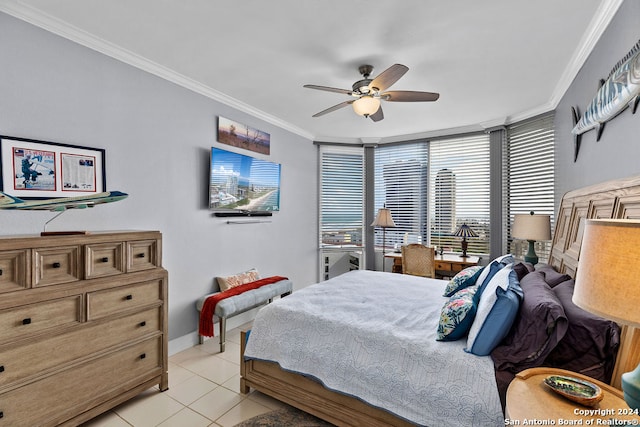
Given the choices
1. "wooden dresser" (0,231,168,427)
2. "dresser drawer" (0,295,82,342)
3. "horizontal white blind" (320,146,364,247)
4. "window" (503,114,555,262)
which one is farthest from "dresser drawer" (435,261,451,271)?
"dresser drawer" (0,295,82,342)

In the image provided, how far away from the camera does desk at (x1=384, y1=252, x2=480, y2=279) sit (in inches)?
164

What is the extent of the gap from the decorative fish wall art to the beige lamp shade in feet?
3.83

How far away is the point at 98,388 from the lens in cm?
194

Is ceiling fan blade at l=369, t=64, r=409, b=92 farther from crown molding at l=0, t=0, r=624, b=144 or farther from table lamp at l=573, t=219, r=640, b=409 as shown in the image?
table lamp at l=573, t=219, r=640, b=409

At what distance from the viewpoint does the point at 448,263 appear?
4.27 metres

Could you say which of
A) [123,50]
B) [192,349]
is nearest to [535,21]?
[123,50]

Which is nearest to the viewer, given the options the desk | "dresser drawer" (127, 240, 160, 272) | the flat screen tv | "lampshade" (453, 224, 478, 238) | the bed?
the bed

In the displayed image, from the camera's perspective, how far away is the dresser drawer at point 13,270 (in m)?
1.60

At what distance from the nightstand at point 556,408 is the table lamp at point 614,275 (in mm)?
246

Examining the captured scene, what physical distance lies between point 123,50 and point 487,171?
466 cm

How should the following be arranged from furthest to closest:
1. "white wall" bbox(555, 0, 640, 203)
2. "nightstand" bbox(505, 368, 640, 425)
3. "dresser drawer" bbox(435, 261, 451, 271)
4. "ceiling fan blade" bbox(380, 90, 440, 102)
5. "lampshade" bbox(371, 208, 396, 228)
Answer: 1. "lampshade" bbox(371, 208, 396, 228)
2. "dresser drawer" bbox(435, 261, 451, 271)
3. "ceiling fan blade" bbox(380, 90, 440, 102)
4. "white wall" bbox(555, 0, 640, 203)
5. "nightstand" bbox(505, 368, 640, 425)

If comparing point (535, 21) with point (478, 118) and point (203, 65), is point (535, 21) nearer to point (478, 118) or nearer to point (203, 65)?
point (478, 118)

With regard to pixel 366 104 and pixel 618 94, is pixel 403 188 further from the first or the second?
pixel 618 94

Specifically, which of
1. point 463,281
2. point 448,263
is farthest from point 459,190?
point 463,281
